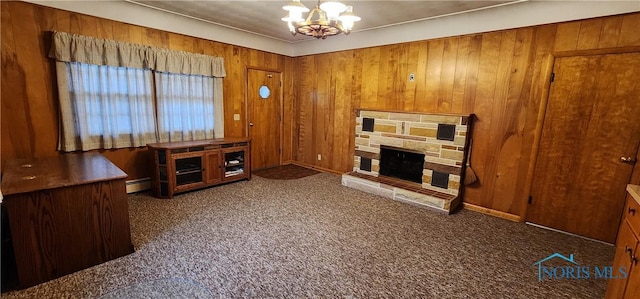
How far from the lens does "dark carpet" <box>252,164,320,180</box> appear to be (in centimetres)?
494

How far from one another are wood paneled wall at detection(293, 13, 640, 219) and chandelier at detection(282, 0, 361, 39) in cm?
188

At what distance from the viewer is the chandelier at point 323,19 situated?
232 centimetres

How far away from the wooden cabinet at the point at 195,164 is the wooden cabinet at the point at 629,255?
4.14 meters

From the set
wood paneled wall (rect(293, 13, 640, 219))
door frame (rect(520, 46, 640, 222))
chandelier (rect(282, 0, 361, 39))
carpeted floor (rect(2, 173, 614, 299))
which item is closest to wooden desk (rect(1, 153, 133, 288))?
carpeted floor (rect(2, 173, 614, 299))

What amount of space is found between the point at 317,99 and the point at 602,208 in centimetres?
421

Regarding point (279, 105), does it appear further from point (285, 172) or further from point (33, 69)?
point (33, 69)

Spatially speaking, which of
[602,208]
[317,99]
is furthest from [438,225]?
[317,99]

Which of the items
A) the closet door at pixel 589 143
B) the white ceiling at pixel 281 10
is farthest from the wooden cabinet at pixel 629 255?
the white ceiling at pixel 281 10

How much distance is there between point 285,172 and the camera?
5258 mm

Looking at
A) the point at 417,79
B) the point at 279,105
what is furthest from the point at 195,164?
the point at 417,79

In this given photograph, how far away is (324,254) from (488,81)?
2.89m

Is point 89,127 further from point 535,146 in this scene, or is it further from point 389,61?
point 535,146

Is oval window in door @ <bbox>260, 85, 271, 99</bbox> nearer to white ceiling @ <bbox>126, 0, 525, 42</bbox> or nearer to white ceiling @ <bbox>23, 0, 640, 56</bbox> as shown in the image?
white ceiling @ <bbox>23, 0, 640, 56</bbox>

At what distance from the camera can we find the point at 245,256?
239 cm
